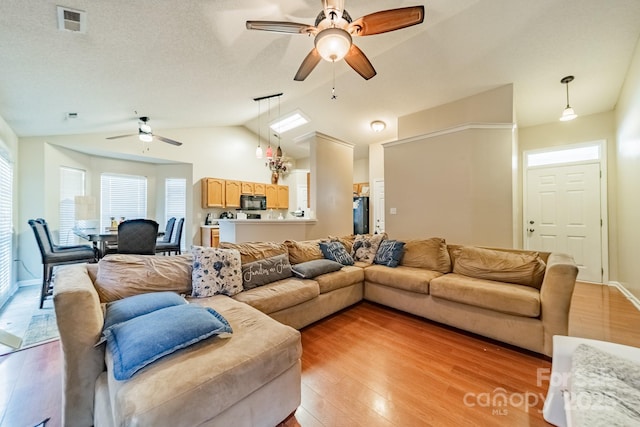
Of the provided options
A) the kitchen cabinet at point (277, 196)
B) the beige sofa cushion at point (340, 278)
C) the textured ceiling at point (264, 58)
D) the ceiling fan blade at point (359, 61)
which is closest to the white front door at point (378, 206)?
the textured ceiling at point (264, 58)

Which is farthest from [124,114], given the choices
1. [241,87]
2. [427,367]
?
[427,367]

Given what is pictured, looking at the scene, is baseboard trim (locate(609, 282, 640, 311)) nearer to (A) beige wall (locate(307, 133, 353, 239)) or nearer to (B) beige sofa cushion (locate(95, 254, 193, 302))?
(A) beige wall (locate(307, 133, 353, 239))

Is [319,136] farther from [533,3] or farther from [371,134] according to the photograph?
[533,3]

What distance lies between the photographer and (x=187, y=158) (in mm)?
5922

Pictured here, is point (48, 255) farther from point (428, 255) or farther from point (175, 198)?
point (428, 255)

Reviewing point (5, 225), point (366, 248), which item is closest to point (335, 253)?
point (366, 248)

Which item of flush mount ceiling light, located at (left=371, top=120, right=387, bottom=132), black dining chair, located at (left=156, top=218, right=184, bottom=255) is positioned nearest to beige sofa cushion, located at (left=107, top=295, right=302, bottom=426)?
black dining chair, located at (left=156, top=218, right=184, bottom=255)

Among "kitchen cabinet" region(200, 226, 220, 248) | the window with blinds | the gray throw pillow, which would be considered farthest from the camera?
the window with blinds

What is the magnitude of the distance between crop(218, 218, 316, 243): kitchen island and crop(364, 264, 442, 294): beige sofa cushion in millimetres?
1619

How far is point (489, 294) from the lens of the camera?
91.9 inches

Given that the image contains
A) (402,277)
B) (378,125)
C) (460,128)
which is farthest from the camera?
(378,125)

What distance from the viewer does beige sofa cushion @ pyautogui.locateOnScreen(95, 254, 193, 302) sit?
187 cm

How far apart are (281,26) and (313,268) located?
2.33m

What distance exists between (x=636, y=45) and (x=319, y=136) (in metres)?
4.10
